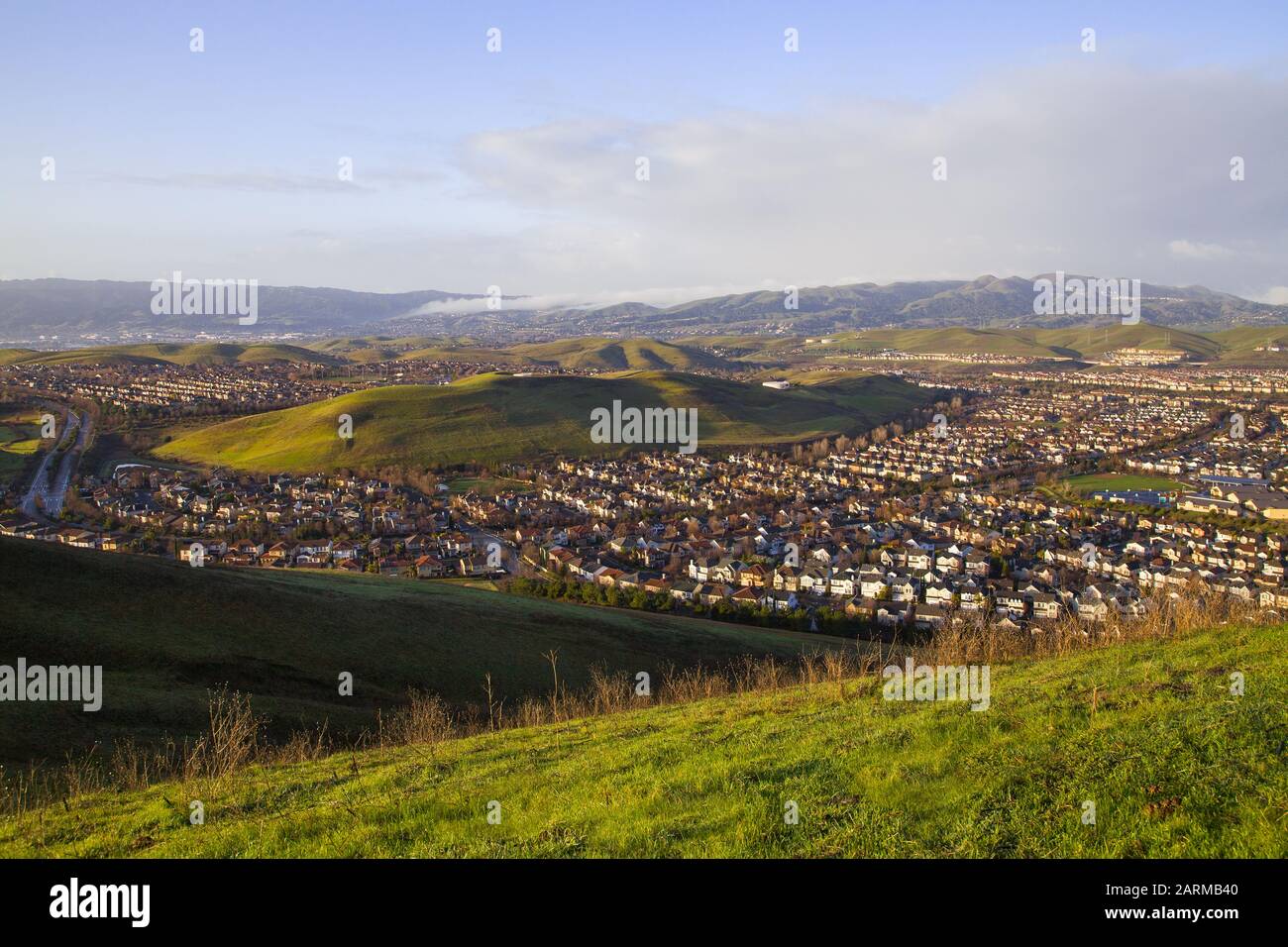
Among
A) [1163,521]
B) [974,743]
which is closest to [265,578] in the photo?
[974,743]

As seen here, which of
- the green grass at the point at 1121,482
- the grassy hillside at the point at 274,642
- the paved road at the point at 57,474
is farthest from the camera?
the green grass at the point at 1121,482

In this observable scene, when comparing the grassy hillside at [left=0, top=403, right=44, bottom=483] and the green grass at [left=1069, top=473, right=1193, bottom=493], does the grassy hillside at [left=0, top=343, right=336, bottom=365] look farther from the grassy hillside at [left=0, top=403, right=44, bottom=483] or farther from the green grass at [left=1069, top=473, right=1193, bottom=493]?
the green grass at [left=1069, top=473, right=1193, bottom=493]

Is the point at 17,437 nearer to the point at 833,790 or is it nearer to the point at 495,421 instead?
the point at 495,421

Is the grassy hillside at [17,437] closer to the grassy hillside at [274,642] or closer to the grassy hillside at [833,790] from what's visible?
the grassy hillside at [274,642]

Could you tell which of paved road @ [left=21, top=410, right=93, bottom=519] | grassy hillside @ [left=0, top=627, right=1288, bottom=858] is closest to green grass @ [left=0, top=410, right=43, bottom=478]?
paved road @ [left=21, top=410, right=93, bottom=519]

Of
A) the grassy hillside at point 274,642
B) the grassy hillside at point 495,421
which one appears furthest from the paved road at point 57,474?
the grassy hillside at point 274,642
